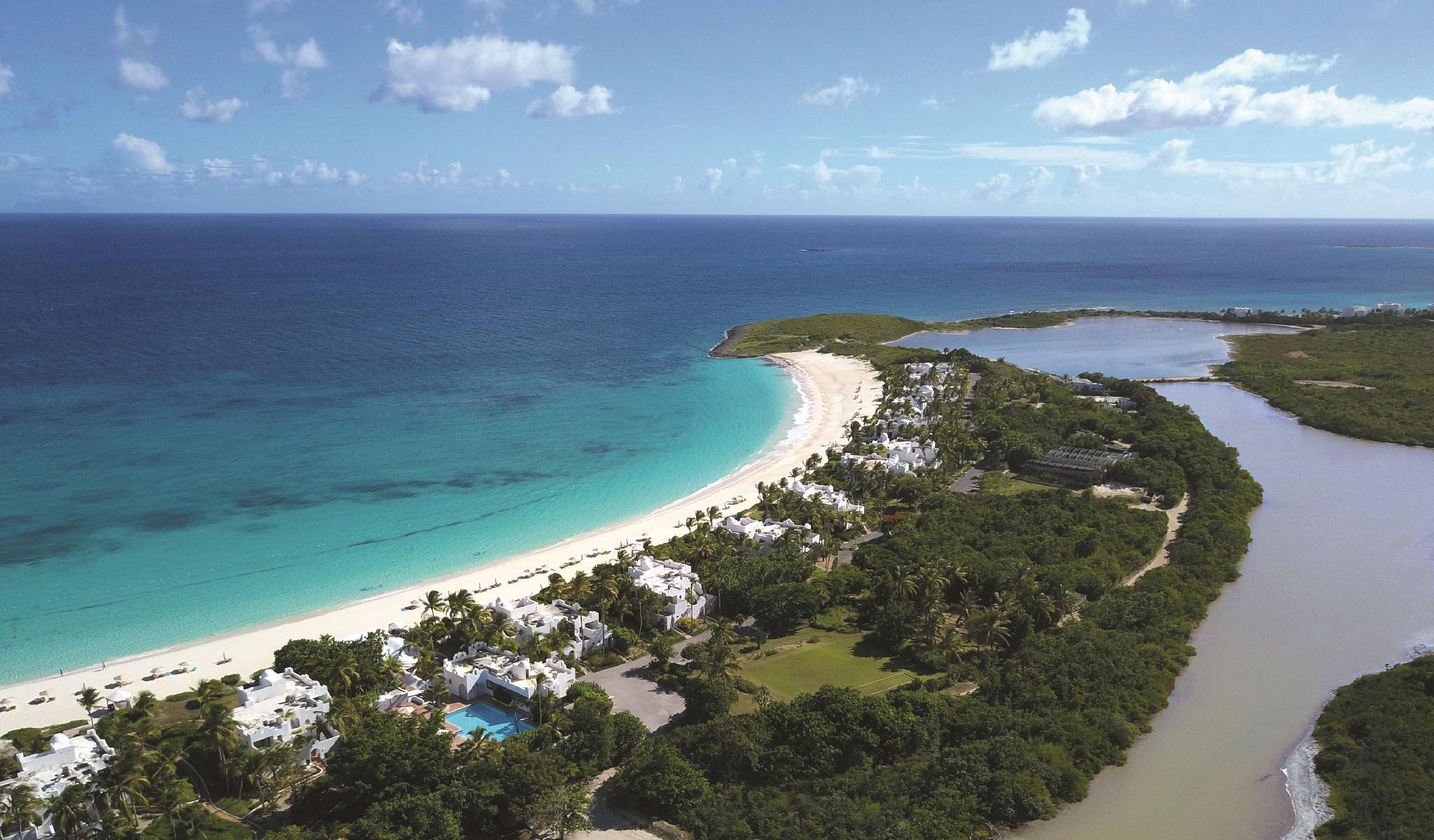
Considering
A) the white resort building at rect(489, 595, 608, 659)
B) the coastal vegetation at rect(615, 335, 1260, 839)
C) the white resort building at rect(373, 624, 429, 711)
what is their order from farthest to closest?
the white resort building at rect(489, 595, 608, 659) → the white resort building at rect(373, 624, 429, 711) → the coastal vegetation at rect(615, 335, 1260, 839)

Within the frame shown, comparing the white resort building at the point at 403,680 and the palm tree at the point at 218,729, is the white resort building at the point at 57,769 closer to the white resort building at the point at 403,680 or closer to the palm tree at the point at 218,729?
the palm tree at the point at 218,729

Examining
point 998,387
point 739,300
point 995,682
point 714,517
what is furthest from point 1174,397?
point 739,300

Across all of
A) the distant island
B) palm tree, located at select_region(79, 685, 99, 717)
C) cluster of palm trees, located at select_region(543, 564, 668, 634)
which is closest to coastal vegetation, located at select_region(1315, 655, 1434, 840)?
cluster of palm trees, located at select_region(543, 564, 668, 634)

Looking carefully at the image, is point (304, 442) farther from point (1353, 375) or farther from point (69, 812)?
point (1353, 375)

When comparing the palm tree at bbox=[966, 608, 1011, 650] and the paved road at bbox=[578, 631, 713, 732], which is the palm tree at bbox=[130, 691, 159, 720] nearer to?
the paved road at bbox=[578, 631, 713, 732]

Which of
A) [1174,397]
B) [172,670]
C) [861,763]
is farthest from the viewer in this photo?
[1174,397]

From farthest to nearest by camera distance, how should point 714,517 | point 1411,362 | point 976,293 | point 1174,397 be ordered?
point 976,293
point 1411,362
point 1174,397
point 714,517

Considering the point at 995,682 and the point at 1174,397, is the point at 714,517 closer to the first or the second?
the point at 995,682
